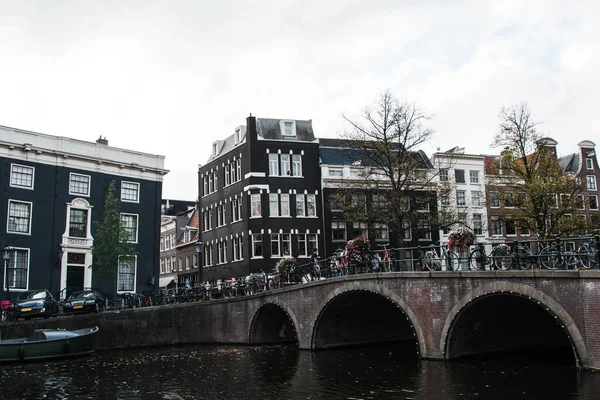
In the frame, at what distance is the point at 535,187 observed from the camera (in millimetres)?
30938

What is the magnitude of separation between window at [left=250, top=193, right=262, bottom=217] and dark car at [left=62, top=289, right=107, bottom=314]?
46.0ft

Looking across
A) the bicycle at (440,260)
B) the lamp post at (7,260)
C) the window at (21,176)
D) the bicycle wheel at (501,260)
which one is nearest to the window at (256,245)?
the window at (21,176)

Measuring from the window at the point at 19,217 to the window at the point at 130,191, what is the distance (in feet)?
20.8

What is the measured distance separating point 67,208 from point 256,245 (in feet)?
42.8

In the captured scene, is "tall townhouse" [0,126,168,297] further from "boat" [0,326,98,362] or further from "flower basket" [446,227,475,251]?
"flower basket" [446,227,475,251]

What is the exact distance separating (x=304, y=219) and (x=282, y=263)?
15358 millimetres

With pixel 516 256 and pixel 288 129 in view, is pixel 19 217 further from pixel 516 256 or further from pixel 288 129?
pixel 516 256

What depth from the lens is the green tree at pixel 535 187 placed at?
31609 millimetres

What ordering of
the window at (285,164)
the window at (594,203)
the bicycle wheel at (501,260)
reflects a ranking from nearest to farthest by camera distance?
1. the bicycle wheel at (501,260)
2. the window at (285,164)
3. the window at (594,203)

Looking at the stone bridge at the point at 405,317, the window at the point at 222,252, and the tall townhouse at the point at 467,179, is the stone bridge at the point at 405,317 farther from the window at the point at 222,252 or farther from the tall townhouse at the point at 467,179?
the tall townhouse at the point at 467,179

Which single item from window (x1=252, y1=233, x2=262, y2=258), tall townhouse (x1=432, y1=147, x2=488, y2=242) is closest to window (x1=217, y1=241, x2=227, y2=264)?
window (x1=252, y1=233, x2=262, y2=258)

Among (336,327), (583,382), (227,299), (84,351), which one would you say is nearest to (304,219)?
(227,299)

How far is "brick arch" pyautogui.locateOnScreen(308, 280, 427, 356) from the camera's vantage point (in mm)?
21419

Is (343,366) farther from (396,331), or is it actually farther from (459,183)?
(459,183)
